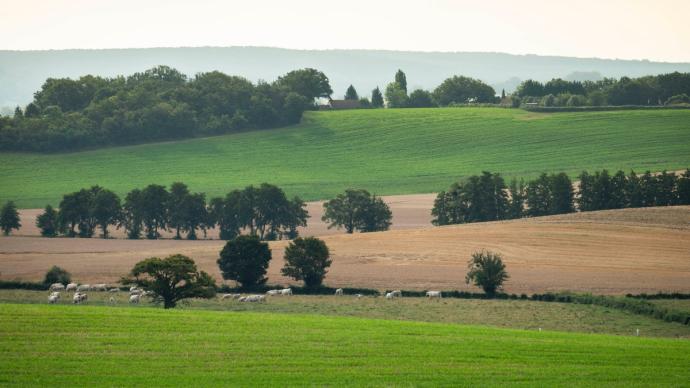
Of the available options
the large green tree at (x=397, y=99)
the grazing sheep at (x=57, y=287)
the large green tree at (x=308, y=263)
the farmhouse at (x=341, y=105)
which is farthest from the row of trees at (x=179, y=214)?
the large green tree at (x=397, y=99)

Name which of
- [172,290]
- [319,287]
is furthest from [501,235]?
[172,290]

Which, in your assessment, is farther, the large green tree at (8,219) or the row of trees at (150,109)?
the row of trees at (150,109)

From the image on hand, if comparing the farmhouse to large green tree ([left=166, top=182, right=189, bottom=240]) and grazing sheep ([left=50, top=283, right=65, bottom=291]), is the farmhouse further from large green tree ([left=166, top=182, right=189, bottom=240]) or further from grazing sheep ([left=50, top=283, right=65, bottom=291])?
grazing sheep ([left=50, top=283, right=65, bottom=291])

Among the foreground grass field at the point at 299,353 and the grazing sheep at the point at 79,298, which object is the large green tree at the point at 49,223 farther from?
the foreground grass field at the point at 299,353

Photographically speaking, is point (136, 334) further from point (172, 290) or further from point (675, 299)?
point (675, 299)

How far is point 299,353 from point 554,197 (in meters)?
64.5

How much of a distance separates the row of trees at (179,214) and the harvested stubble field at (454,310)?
104 ft

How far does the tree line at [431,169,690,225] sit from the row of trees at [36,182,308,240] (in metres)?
13.2

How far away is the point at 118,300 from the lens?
59.3 metres

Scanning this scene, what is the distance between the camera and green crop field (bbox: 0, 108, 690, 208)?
127500 millimetres

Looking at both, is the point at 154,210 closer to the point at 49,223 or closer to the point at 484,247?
the point at 49,223

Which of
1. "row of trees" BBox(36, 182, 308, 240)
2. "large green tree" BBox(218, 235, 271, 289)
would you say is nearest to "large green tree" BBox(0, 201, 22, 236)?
"row of trees" BBox(36, 182, 308, 240)

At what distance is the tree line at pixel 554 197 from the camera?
96.7 meters

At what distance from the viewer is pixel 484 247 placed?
7825 cm
